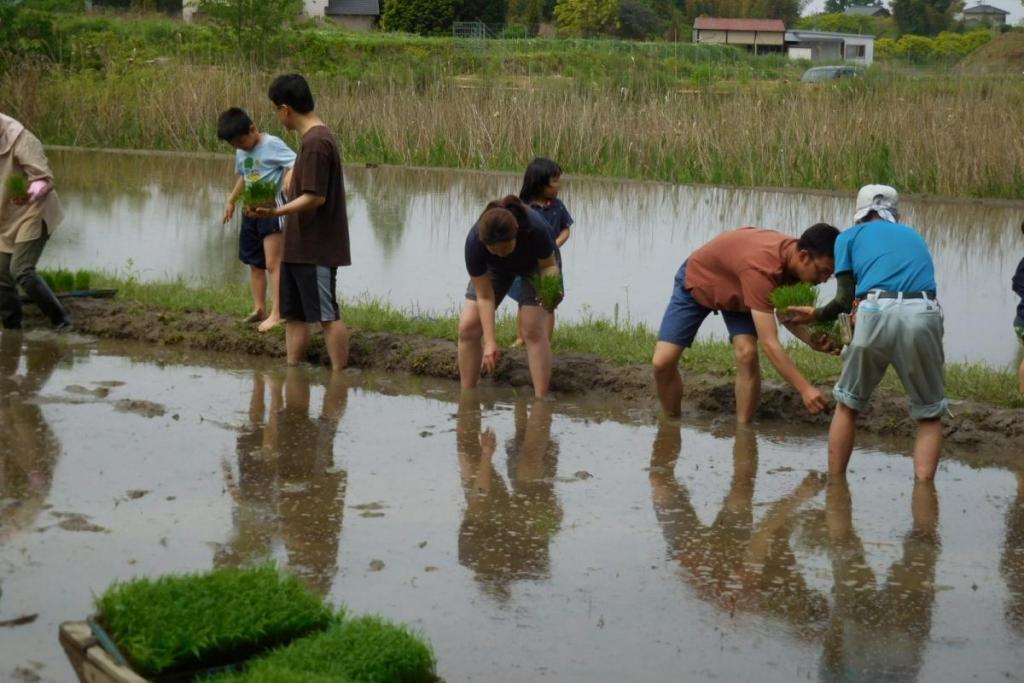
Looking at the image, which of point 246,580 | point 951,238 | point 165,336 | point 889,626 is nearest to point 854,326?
point 889,626

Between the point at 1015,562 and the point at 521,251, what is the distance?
3.58m

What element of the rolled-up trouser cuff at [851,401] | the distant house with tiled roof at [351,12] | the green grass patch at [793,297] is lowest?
the rolled-up trouser cuff at [851,401]

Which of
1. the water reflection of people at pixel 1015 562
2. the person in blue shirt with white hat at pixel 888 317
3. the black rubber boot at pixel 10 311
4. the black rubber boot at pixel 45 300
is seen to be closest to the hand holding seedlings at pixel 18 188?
the black rubber boot at pixel 45 300

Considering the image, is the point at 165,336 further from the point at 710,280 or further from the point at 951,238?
the point at 951,238

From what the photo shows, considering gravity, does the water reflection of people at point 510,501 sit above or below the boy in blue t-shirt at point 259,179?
below

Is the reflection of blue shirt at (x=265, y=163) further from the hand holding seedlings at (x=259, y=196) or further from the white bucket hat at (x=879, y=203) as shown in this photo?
the white bucket hat at (x=879, y=203)

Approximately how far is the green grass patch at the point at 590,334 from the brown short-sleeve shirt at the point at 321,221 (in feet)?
3.40

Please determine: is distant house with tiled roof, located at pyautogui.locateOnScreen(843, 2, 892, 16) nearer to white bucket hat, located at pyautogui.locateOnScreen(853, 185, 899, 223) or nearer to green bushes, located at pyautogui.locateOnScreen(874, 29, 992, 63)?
green bushes, located at pyautogui.locateOnScreen(874, 29, 992, 63)

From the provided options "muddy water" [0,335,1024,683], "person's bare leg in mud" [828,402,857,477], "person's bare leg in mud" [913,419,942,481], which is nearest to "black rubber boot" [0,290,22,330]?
"muddy water" [0,335,1024,683]

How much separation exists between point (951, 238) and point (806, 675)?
12.3 m

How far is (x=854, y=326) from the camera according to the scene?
23.5 feet

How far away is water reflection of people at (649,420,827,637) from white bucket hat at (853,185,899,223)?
4.54 feet

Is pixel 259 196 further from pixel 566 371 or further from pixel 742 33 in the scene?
pixel 742 33

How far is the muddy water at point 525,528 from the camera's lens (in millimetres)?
5105
